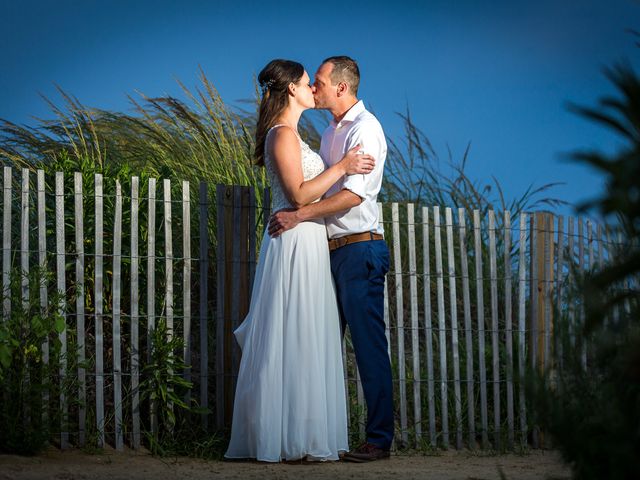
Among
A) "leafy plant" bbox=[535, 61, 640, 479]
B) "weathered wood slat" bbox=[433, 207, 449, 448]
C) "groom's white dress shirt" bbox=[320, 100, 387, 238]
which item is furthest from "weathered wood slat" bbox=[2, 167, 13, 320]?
"leafy plant" bbox=[535, 61, 640, 479]

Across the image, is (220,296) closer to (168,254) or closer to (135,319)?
(168,254)

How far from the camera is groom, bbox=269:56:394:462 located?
4.14m

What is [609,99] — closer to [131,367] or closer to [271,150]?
[271,150]

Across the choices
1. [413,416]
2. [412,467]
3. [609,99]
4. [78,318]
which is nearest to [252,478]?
[412,467]

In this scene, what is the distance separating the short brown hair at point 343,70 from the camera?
171 inches

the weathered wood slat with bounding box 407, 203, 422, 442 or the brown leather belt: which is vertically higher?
the brown leather belt

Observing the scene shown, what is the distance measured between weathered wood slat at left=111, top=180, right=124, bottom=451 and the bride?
0.68m

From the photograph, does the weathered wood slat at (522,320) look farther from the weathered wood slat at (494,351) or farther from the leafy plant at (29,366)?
the leafy plant at (29,366)

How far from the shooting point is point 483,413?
17.2 ft

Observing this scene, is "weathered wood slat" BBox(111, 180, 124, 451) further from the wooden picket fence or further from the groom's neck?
the groom's neck

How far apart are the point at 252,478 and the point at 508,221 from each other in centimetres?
Answer: 263

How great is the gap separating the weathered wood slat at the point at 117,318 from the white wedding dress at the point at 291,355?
68 centimetres

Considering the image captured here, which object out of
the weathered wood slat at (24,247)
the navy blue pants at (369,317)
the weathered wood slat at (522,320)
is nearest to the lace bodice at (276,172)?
the navy blue pants at (369,317)

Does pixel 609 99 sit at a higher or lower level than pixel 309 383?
higher
